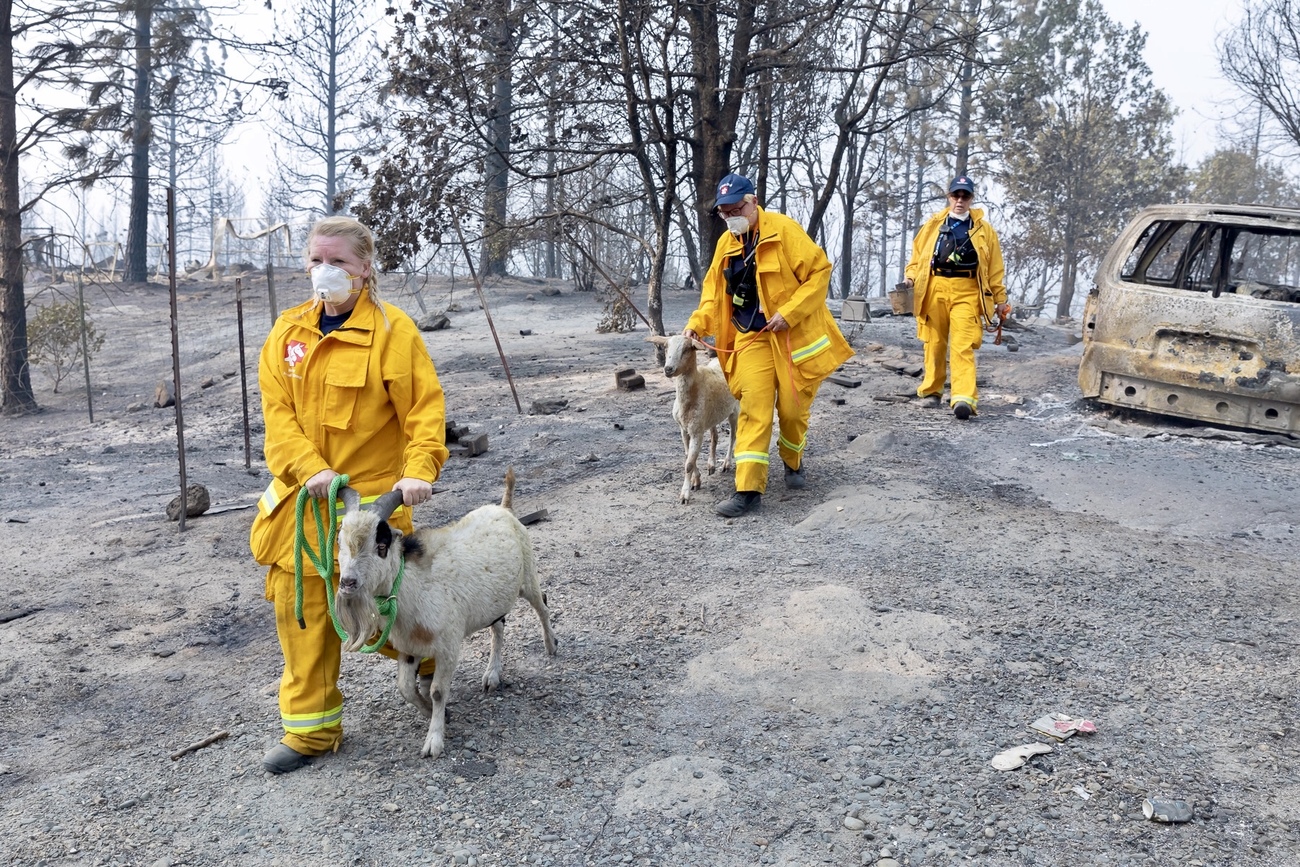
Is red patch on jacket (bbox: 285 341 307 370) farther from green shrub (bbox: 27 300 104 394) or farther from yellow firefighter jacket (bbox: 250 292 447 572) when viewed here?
green shrub (bbox: 27 300 104 394)

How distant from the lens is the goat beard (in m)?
3.64

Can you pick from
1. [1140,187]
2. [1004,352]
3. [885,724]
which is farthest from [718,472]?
[1140,187]

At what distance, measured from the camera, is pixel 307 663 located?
3902mm

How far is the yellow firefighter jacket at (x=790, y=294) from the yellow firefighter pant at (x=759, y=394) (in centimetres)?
8

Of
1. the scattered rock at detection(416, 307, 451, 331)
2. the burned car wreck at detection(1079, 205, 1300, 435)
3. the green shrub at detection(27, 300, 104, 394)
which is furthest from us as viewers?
the scattered rock at detection(416, 307, 451, 331)

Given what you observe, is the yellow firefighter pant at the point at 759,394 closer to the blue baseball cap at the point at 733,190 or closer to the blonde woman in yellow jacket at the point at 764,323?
the blonde woman in yellow jacket at the point at 764,323

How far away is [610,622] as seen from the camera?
544 cm

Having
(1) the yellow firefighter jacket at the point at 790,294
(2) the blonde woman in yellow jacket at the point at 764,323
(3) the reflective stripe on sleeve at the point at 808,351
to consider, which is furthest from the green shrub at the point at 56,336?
(3) the reflective stripe on sleeve at the point at 808,351

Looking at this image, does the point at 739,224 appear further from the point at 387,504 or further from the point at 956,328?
the point at 387,504

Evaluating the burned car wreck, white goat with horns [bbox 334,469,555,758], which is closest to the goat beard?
white goat with horns [bbox 334,469,555,758]

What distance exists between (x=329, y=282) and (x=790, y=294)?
385 cm

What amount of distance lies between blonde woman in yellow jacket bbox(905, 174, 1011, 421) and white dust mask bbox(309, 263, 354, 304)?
680 cm

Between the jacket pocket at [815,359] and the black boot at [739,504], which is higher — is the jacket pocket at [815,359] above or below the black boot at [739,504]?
above

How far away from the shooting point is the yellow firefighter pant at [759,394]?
6914mm
